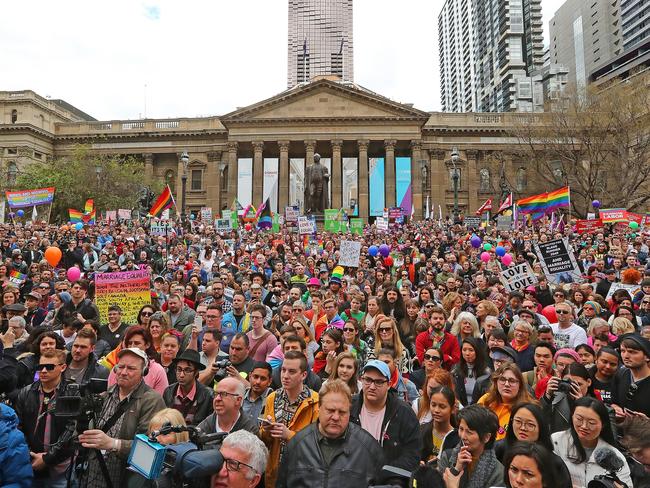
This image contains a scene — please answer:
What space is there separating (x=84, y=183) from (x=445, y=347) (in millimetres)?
45669

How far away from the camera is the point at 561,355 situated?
5027mm

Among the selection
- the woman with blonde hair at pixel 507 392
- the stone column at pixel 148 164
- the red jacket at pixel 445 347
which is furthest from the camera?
the stone column at pixel 148 164

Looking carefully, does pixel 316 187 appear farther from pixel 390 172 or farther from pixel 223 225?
pixel 390 172

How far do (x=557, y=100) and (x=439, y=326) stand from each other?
37000 millimetres

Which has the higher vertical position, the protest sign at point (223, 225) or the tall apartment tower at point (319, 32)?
the tall apartment tower at point (319, 32)

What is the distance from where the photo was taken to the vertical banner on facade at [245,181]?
52594 millimetres

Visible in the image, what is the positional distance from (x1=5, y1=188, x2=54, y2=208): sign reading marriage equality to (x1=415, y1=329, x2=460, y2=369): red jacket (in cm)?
2532

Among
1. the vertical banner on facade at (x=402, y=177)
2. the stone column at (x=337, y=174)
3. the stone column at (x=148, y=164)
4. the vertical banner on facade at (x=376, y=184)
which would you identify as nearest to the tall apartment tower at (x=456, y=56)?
the vertical banner on facade at (x=402, y=177)

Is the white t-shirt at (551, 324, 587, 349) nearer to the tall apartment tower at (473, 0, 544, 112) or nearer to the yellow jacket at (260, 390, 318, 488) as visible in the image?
the yellow jacket at (260, 390, 318, 488)

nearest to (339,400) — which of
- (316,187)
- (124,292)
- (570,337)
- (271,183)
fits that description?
(570,337)

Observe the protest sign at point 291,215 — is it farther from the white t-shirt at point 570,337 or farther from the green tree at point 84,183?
the white t-shirt at point 570,337

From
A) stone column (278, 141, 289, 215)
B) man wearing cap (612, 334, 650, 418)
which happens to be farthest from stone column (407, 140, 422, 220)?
man wearing cap (612, 334, 650, 418)

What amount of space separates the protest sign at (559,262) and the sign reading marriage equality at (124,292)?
859cm

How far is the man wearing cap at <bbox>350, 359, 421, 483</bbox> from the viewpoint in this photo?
13.3ft
